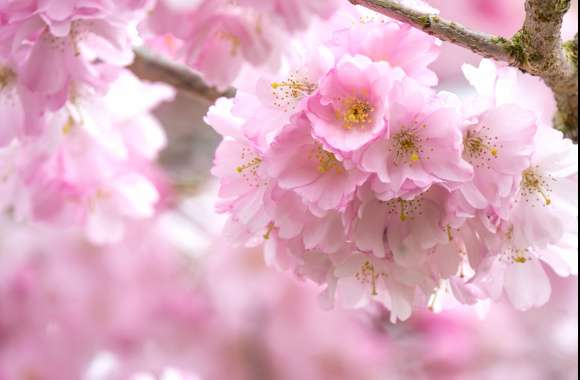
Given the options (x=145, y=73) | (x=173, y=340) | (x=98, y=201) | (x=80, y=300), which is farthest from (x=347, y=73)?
(x=80, y=300)

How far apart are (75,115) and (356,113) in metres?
0.33

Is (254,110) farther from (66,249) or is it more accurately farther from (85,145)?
(66,249)

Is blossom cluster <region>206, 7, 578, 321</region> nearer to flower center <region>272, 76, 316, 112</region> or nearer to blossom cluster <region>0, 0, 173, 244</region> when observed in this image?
flower center <region>272, 76, 316, 112</region>

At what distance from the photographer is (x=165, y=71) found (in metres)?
0.94

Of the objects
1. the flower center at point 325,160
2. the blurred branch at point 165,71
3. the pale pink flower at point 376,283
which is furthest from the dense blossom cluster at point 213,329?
the flower center at point 325,160

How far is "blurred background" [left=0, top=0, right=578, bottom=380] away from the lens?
1571 mm

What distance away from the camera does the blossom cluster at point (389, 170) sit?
0.64 metres

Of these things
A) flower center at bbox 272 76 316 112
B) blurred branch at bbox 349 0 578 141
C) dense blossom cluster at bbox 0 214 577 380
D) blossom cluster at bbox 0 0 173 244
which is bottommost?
dense blossom cluster at bbox 0 214 577 380

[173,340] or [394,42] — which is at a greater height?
[394,42]

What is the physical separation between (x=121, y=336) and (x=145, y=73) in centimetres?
76

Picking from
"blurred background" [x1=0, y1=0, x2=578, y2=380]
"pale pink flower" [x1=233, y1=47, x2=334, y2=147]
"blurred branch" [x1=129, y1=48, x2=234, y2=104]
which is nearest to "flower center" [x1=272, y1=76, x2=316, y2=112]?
"pale pink flower" [x1=233, y1=47, x2=334, y2=147]

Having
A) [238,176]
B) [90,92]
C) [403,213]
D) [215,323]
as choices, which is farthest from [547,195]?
[215,323]

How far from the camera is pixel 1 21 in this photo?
2.33 ft

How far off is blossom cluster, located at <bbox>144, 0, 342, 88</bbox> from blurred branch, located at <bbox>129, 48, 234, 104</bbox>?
21 centimetres
